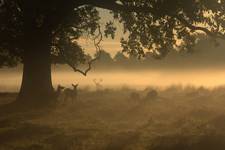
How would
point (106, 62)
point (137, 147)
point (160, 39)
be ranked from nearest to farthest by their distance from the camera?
1. point (137, 147)
2. point (160, 39)
3. point (106, 62)

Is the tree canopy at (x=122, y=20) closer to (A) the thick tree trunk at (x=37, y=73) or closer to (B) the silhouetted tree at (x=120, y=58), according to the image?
(A) the thick tree trunk at (x=37, y=73)

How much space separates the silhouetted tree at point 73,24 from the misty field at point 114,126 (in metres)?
2.72

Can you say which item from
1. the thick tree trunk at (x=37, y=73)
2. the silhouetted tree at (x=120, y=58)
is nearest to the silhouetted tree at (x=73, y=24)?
the thick tree trunk at (x=37, y=73)

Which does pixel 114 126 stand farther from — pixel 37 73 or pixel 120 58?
pixel 120 58

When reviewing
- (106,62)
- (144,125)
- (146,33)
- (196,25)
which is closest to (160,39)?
(146,33)

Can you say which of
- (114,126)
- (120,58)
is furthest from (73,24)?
(120,58)

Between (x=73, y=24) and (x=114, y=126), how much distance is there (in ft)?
45.0

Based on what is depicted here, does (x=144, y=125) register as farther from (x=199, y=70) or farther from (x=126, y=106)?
(x=199, y=70)

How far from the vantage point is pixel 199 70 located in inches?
5236

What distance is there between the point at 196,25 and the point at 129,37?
21.9 feet

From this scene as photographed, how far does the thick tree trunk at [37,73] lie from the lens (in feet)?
104

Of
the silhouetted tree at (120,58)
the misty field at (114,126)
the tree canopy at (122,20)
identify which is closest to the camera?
the misty field at (114,126)

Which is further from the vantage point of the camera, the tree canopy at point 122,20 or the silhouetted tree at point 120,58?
the silhouetted tree at point 120,58

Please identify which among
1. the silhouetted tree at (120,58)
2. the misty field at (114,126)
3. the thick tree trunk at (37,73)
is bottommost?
the misty field at (114,126)
